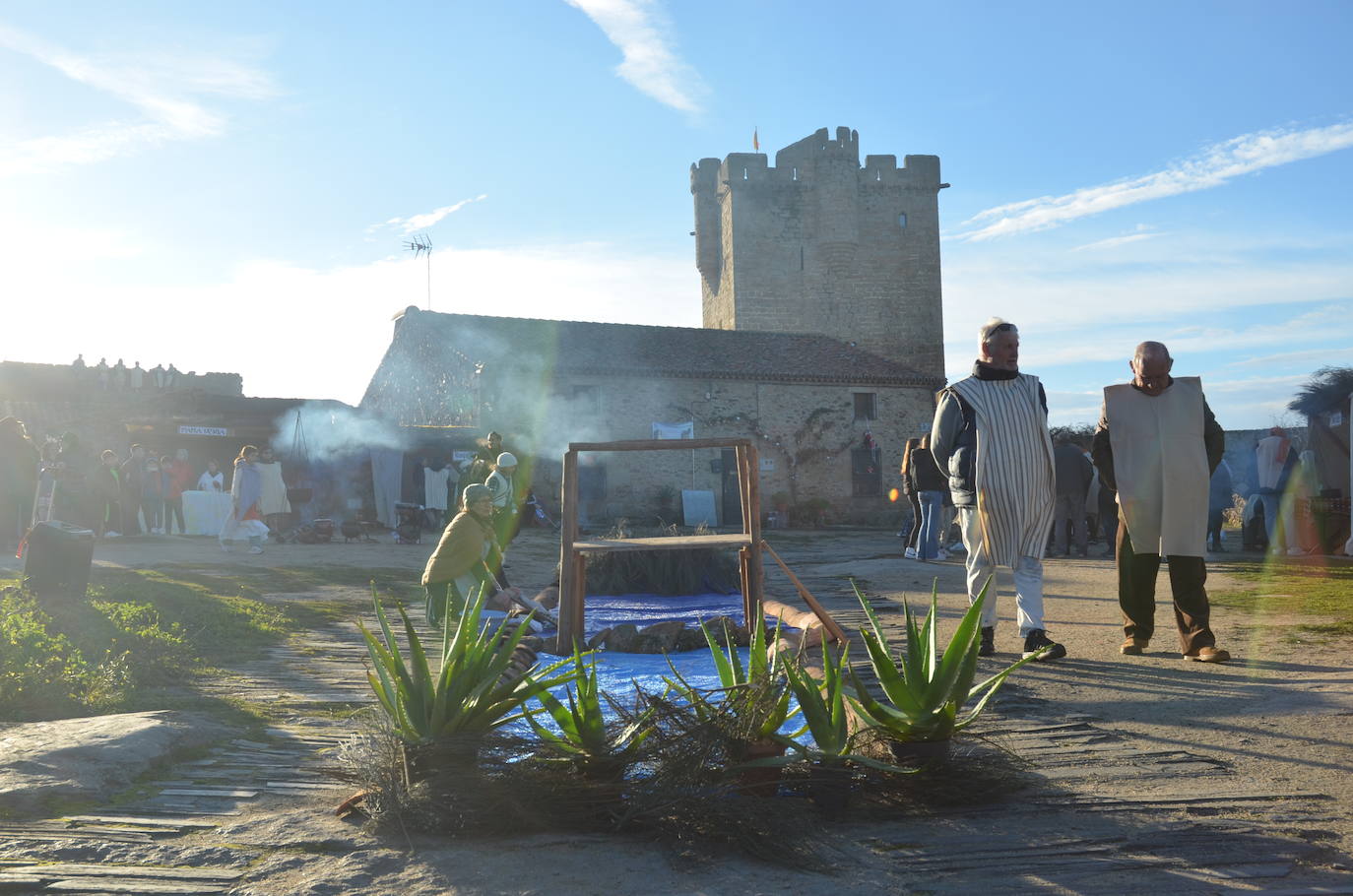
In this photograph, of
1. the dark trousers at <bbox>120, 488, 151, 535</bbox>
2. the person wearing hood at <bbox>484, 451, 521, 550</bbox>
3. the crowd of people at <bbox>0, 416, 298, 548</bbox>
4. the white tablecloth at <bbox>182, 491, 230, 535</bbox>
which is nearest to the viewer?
the person wearing hood at <bbox>484, 451, 521, 550</bbox>

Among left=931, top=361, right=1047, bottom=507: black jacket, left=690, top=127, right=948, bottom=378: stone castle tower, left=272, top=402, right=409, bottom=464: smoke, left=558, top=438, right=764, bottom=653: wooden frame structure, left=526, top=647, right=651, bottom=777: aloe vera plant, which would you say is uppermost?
left=690, top=127, right=948, bottom=378: stone castle tower

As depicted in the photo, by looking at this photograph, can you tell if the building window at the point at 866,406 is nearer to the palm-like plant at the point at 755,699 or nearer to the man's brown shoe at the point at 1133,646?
the man's brown shoe at the point at 1133,646

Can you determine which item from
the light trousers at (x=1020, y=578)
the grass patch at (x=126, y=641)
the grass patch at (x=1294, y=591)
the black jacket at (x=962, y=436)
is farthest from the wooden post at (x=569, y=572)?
the grass patch at (x=1294, y=591)

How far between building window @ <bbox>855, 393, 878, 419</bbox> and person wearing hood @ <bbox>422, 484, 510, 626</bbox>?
82.9 ft

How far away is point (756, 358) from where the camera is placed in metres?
32.5

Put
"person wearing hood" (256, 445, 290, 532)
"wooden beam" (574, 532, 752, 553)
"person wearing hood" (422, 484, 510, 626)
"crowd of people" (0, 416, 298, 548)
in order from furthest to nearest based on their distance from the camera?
"person wearing hood" (256, 445, 290, 532), "crowd of people" (0, 416, 298, 548), "person wearing hood" (422, 484, 510, 626), "wooden beam" (574, 532, 752, 553)

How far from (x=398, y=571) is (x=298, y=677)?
805 cm

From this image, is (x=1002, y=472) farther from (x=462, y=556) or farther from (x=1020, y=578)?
(x=462, y=556)

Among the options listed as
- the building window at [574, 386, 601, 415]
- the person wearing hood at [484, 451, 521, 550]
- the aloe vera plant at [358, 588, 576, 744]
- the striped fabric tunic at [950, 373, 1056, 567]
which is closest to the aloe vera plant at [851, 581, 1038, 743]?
the aloe vera plant at [358, 588, 576, 744]

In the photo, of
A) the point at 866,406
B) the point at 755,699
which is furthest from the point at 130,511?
the point at 866,406

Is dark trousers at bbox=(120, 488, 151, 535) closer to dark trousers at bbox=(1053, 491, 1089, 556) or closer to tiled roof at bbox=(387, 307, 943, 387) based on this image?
tiled roof at bbox=(387, 307, 943, 387)

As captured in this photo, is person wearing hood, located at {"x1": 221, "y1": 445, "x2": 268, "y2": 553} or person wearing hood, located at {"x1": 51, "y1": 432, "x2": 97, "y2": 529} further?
person wearing hood, located at {"x1": 221, "y1": 445, "x2": 268, "y2": 553}

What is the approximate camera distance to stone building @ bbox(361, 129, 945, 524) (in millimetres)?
28531

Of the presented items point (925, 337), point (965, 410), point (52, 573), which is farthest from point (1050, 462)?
point (925, 337)
